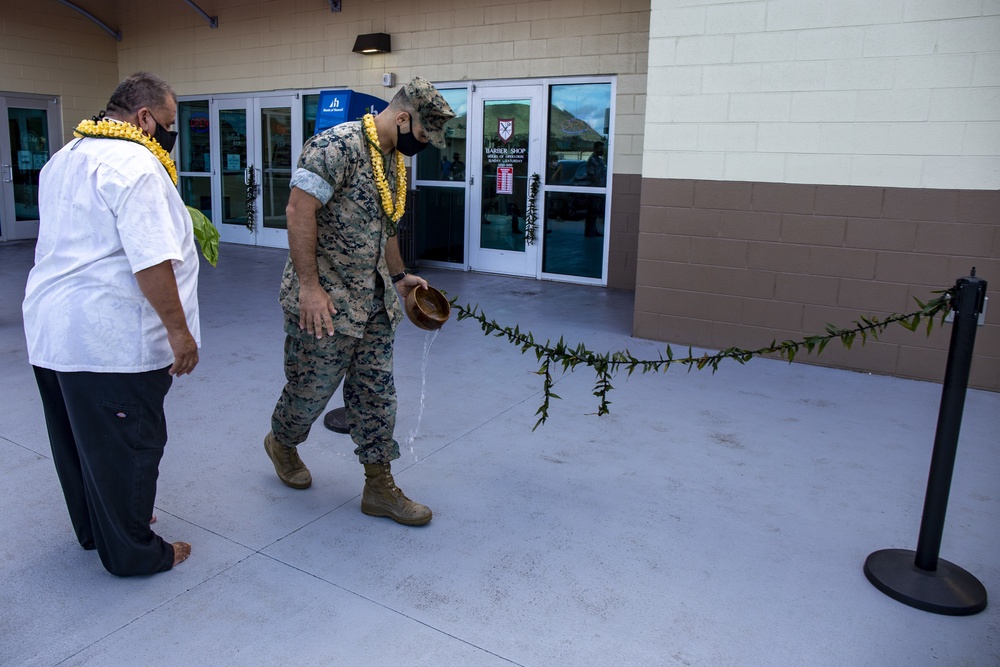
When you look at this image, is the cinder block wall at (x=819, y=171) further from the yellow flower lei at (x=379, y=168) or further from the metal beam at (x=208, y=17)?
the metal beam at (x=208, y=17)

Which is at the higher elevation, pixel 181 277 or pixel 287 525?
pixel 181 277

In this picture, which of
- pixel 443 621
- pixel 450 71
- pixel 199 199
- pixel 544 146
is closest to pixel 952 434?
pixel 443 621

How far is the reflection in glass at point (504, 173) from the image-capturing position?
8.69m

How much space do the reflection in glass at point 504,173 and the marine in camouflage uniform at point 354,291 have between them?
585cm

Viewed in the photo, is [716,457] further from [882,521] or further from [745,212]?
[745,212]

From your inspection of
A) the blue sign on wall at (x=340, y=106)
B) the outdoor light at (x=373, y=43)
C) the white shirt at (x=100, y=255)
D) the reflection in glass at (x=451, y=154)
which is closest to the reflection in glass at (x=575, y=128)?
the reflection in glass at (x=451, y=154)

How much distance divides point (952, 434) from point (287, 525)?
7.87 ft

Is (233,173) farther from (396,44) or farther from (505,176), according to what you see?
(505,176)

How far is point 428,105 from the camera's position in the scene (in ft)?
9.32

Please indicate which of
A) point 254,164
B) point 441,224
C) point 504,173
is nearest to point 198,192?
point 254,164

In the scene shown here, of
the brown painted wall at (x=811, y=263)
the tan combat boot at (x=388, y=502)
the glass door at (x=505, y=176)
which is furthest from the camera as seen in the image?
the glass door at (x=505, y=176)

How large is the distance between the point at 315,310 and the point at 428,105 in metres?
0.84

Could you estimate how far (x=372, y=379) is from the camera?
118 inches

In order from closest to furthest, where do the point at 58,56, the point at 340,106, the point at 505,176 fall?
the point at 340,106
the point at 505,176
the point at 58,56
